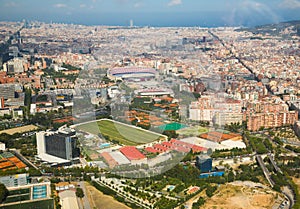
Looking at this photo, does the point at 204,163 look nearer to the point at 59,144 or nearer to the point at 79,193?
the point at 79,193

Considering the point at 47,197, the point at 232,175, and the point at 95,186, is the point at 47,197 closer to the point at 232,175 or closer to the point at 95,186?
the point at 95,186

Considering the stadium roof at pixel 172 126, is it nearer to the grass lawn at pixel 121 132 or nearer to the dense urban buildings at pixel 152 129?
the dense urban buildings at pixel 152 129

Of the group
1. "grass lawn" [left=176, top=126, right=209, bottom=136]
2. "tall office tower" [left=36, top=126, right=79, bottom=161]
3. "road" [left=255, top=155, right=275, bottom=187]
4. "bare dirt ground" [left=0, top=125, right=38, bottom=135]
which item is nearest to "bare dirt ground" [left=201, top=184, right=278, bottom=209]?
"road" [left=255, top=155, right=275, bottom=187]

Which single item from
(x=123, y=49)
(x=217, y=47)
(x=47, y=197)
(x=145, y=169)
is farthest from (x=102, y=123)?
(x=217, y=47)

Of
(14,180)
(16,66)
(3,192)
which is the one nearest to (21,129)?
(14,180)

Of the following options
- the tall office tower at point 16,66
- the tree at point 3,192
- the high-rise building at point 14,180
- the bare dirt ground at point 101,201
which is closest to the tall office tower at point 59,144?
the high-rise building at point 14,180

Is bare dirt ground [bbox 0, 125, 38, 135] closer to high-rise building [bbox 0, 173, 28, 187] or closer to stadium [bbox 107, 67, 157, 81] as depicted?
stadium [bbox 107, 67, 157, 81]

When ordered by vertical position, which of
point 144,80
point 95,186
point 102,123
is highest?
point 144,80
